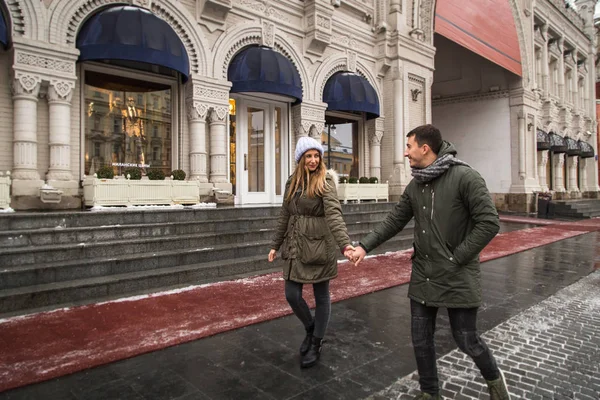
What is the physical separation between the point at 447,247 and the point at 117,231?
241 inches

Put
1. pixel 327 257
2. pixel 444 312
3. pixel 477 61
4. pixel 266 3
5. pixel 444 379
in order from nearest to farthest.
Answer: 1. pixel 444 379
2. pixel 327 257
3. pixel 444 312
4. pixel 266 3
5. pixel 477 61

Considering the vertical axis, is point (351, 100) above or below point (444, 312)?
above

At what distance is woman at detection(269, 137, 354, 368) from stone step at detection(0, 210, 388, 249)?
4542 millimetres

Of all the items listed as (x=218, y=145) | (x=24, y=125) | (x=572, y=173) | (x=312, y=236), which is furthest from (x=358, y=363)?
(x=572, y=173)

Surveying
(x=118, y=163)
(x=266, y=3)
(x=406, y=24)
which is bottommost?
(x=118, y=163)

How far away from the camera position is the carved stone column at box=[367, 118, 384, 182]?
1608 centimetres

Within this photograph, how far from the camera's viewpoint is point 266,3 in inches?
495

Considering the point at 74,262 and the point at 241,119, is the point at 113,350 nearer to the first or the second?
the point at 74,262

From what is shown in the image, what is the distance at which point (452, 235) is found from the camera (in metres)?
2.73

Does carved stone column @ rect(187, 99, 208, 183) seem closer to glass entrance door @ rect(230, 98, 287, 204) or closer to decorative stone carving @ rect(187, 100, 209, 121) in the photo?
decorative stone carving @ rect(187, 100, 209, 121)

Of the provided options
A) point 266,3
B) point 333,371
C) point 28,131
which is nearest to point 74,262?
point 28,131

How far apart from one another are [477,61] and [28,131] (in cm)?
2336

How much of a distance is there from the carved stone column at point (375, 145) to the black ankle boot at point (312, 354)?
13014 mm

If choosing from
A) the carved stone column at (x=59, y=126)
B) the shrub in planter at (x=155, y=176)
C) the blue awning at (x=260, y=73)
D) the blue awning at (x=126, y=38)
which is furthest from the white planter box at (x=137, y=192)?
the blue awning at (x=260, y=73)
